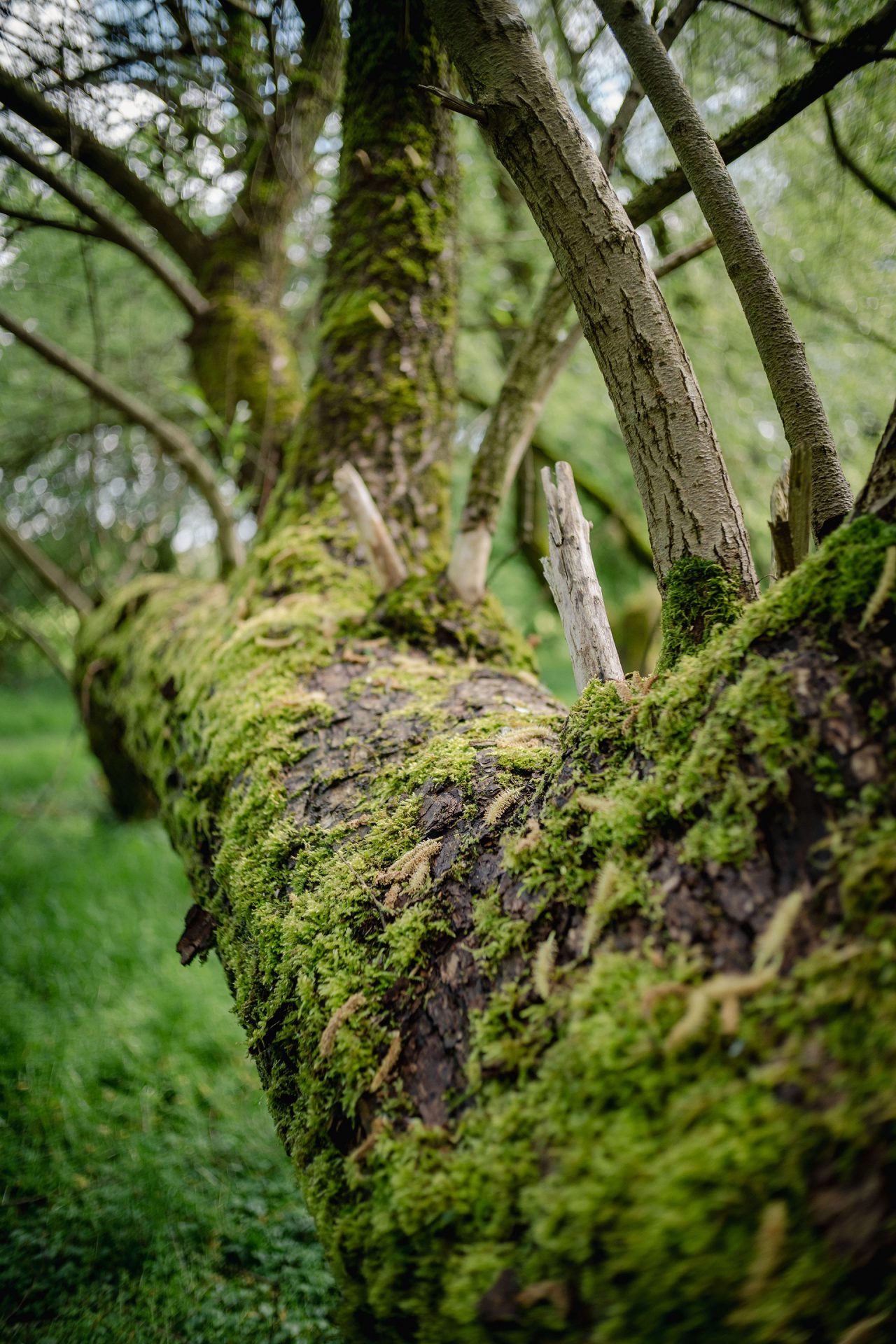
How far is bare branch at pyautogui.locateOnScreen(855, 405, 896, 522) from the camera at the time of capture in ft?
3.21

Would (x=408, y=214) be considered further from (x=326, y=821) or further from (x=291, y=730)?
(x=326, y=821)

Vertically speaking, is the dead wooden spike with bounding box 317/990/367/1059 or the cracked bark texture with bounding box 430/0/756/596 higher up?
the cracked bark texture with bounding box 430/0/756/596

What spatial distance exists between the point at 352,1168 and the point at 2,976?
13.7ft

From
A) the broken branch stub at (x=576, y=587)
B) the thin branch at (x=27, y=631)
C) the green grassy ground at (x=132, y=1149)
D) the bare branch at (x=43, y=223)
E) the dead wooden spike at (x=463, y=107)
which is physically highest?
the dead wooden spike at (x=463, y=107)

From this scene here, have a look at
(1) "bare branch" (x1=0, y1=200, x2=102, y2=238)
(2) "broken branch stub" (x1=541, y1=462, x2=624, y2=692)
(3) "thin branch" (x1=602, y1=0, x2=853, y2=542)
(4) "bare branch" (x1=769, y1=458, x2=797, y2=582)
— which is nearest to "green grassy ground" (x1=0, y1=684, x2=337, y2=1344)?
(2) "broken branch stub" (x1=541, y1=462, x2=624, y2=692)

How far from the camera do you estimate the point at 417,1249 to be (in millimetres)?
869

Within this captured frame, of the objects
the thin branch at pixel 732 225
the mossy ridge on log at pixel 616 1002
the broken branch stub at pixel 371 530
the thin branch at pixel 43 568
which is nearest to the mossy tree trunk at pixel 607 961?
the mossy ridge on log at pixel 616 1002

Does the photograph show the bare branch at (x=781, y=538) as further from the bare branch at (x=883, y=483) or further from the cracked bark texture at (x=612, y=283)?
the bare branch at (x=883, y=483)

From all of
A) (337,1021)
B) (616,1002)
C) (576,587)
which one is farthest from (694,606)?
(337,1021)

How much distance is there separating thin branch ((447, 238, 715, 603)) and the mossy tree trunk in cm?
76

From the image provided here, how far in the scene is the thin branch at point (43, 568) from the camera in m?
4.74

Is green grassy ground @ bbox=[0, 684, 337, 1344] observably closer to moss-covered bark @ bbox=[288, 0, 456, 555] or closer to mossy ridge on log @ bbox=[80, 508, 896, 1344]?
mossy ridge on log @ bbox=[80, 508, 896, 1344]

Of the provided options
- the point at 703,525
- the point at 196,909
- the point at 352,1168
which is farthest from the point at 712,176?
the point at 196,909

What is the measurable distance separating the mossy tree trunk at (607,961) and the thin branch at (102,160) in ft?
7.29
